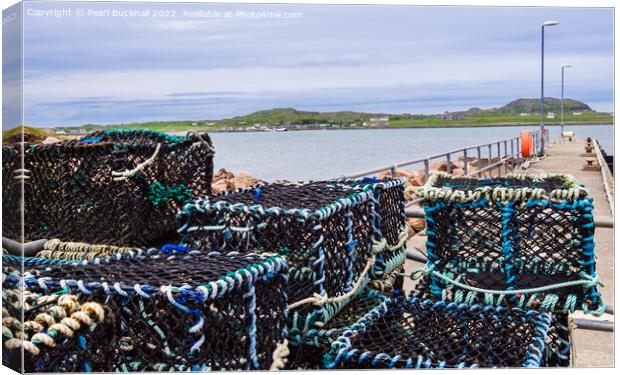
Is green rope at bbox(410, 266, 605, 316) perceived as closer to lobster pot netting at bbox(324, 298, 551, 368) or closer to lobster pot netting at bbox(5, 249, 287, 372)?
lobster pot netting at bbox(324, 298, 551, 368)

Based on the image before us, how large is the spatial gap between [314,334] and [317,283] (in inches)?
6.6

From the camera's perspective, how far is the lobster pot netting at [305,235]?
240 centimetres

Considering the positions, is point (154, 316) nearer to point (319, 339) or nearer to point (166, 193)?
point (319, 339)

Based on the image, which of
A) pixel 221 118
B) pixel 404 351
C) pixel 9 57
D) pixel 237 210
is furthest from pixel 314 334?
pixel 221 118

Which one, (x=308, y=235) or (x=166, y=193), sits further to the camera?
(x=166, y=193)

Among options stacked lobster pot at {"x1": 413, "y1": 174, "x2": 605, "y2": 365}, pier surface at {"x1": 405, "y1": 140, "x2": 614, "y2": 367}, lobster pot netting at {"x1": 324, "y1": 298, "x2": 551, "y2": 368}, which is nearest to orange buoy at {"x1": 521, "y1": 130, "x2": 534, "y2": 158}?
pier surface at {"x1": 405, "y1": 140, "x2": 614, "y2": 367}

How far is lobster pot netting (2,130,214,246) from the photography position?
9.99 ft

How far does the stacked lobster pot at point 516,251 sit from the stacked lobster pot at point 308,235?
0.24 meters

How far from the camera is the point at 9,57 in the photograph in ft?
7.77

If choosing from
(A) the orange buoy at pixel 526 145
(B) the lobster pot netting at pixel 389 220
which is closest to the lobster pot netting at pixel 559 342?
(B) the lobster pot netting at pixel 389 220

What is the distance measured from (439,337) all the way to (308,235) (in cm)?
54

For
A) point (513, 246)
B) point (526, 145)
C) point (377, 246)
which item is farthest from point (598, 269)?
point (526, 145)

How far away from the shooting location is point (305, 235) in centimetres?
246

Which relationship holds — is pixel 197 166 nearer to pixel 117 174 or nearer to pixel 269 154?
pixel 117 174
